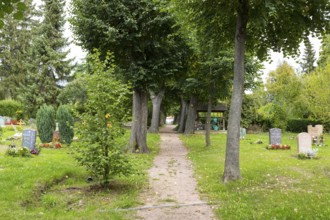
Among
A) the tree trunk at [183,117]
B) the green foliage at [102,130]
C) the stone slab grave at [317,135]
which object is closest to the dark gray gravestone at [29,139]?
the green foliage at [102,130]

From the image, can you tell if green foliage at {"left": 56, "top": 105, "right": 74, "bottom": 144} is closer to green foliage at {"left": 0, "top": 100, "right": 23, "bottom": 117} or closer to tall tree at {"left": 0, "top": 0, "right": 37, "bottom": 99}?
green foliage at {"left": 0, "top": 100, "right": 23, "bottom": 117}

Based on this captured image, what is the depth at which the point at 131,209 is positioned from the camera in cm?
723

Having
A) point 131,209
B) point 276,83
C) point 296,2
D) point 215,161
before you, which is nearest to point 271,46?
point 296,2

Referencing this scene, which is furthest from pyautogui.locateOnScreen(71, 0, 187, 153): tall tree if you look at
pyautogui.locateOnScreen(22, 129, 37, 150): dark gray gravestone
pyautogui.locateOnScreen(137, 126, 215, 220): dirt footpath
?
pyautogui.locateOnScreen(22, 129, 37, 150): dark gray gravestone

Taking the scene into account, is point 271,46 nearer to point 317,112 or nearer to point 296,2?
point 296,2

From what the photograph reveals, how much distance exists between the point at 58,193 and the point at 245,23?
285 inches

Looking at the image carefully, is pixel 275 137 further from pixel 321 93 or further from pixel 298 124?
pixel 298 124

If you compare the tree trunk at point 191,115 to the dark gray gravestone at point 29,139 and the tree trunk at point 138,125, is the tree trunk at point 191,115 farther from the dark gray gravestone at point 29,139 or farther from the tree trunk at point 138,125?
the dark gray gravestone at point 29,139

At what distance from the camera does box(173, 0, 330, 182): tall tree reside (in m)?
9.41

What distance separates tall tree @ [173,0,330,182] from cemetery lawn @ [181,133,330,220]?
2.87ft

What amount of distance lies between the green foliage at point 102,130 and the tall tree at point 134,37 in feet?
18.8

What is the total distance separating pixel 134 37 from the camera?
1619 centimetres

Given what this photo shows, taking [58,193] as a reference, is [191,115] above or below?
above

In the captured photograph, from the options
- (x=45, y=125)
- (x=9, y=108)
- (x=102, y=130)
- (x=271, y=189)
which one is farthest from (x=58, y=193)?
(x=9, y=108)
